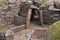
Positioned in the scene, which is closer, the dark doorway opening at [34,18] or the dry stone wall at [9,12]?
the dry stone wall at [9,12]

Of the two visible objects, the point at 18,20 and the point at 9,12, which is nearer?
the point at 18,20

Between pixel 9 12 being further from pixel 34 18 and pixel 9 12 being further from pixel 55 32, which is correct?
pixel 55 32

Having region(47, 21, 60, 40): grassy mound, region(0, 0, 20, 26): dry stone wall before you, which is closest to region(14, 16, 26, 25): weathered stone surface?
region(0, 0, 20, 26): dry stone wall

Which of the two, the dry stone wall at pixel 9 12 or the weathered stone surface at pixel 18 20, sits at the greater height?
the dry stone wall at pixel 9 12

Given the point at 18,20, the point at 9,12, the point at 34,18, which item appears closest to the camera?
the point at 18,20

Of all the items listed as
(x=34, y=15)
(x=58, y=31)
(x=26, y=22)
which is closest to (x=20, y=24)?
→ (x=26, y=22)

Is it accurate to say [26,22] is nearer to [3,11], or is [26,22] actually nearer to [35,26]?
[35,26]

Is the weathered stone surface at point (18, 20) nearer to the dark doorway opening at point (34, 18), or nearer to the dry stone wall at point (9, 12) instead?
the dry stone wall at point (9, 12)

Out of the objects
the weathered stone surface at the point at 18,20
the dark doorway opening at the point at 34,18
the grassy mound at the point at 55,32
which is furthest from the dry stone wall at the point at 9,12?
the grassy mound at the point at 55,32

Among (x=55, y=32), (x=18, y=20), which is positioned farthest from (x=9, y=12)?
(x=55, y=32)

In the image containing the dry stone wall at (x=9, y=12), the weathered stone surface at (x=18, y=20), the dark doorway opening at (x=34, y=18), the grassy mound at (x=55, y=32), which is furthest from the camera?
the dark doorway opening at (x=34, y=18)

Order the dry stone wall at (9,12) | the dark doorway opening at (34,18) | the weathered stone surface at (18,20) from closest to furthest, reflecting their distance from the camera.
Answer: the dry stone wall at (9,12) → the weathered stone surface at (18,20) → the dark doorway opening at (34,18)

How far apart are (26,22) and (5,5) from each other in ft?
7.40

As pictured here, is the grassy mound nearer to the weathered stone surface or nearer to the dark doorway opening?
the weathered stone surface
